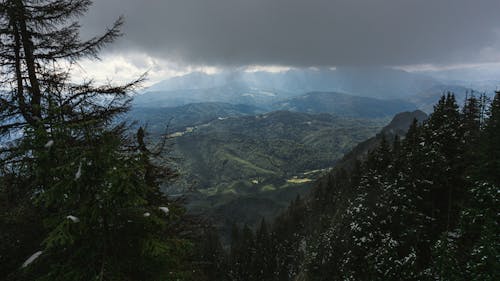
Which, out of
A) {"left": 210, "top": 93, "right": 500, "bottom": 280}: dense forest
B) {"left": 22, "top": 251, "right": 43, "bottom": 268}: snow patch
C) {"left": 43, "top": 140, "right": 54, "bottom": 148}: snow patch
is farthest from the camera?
{"left": 210, "top": 93, "right": 500, "bottom": 280}: dense forest

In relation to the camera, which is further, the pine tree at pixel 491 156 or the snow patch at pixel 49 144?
the pine tree at pixel 491 156

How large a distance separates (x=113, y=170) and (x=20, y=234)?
427 cm

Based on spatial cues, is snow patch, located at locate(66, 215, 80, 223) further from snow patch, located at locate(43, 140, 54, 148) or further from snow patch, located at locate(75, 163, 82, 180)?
snow patch, located at locate(43, 140, 54, 148)

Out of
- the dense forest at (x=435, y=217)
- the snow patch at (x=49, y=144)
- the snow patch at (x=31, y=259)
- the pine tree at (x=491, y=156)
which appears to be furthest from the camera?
the pine tree at (x=491, y=156)

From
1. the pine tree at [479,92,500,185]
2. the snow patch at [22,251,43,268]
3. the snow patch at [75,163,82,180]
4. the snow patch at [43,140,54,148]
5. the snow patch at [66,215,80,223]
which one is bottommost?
the pine tree at [479,92,500,185]

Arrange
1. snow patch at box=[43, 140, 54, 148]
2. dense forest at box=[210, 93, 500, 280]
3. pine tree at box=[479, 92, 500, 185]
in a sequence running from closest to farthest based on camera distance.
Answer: snow patch at box=[43, 140, 54, 148]
dense forest at box=[210, 93, 500, 280]
pine tree at box=[479, 92, 500, 185]

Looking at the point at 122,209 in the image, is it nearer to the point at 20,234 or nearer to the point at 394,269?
the point at 20,234

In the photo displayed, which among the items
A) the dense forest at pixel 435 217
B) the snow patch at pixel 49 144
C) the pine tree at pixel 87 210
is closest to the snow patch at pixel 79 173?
the pine tree at pixel 87 210

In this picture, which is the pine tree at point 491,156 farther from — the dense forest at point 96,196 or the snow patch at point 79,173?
the snow patch at point 79,173

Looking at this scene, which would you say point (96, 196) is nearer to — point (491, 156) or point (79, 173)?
point (79, 173)

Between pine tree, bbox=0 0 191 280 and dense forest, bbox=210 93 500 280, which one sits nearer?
pine tree, bbox=0 0 191 280

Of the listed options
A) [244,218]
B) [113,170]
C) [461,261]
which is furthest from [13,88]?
[244,218]

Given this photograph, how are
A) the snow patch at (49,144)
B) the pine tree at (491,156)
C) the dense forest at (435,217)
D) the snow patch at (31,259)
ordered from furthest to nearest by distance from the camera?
1. the pine tree at (491,156)
2. the dense forest at (435,217)
3. the snow patch at (49,144)
4. the snow patch at (31,259)

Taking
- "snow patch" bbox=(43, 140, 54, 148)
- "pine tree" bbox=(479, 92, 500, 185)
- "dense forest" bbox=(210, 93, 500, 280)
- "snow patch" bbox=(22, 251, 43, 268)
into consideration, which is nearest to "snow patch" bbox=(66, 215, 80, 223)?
"snow patch" bbox=(22, 251, 43, 268)
